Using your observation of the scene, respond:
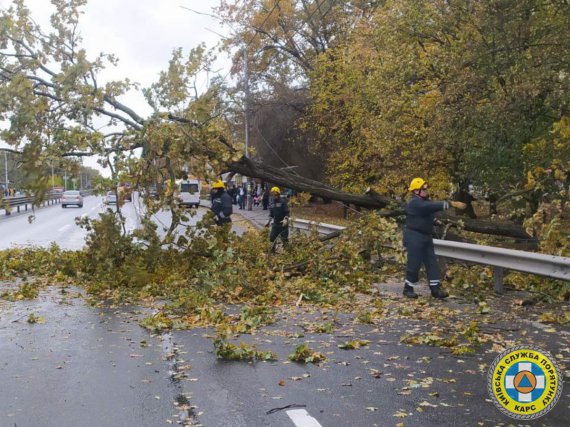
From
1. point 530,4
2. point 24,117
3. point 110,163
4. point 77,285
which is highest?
point 530,4

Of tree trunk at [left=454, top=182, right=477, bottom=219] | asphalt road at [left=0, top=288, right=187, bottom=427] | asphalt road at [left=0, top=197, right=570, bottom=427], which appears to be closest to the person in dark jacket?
asphalt road at [left=0, top=288, right=187, bottom=427]

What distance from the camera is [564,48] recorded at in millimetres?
11812

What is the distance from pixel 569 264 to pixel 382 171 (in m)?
17.2

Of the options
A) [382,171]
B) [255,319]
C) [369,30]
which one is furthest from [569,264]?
[369,30]

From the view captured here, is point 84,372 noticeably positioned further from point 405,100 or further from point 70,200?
point 70,200

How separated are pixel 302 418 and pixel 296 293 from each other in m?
5.14

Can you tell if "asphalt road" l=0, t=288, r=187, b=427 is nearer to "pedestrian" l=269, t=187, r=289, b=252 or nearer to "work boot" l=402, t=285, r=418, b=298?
"work boot" l=402, t=285, r=418, b=298

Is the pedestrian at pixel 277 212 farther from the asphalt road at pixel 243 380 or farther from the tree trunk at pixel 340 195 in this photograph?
the asphalt road at pixel 243 380

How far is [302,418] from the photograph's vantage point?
4.30 meters

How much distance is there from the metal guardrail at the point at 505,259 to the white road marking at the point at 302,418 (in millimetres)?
4344

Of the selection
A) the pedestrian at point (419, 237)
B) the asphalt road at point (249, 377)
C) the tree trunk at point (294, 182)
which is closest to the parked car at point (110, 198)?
the tree trunk at point (294, 182)

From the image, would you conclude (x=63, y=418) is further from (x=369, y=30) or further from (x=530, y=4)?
(x=369, y=30)

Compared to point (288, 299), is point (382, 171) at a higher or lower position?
higher

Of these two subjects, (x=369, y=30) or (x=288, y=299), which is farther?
(x=369, y=30)
